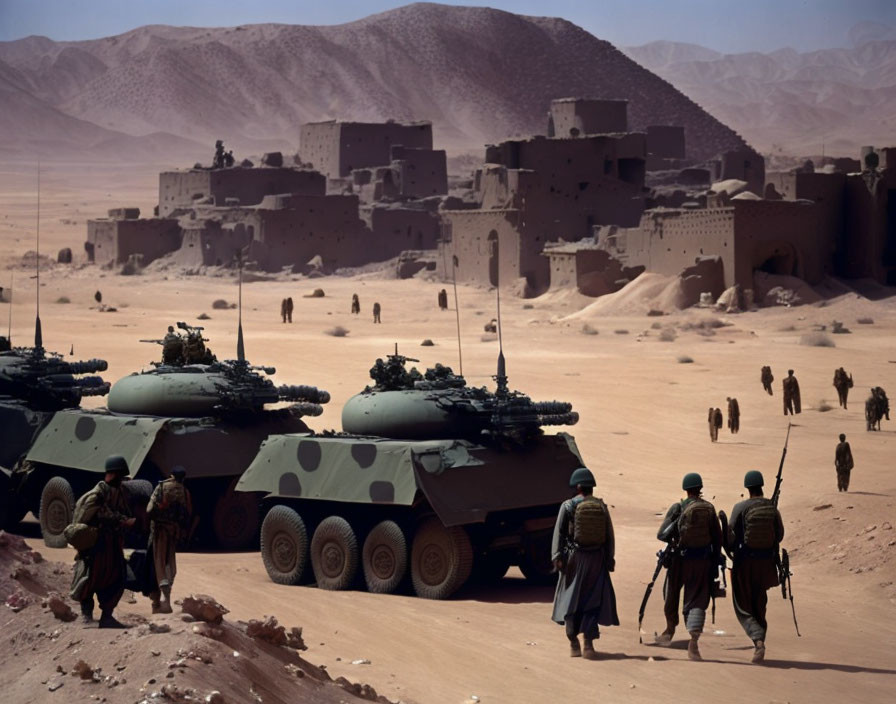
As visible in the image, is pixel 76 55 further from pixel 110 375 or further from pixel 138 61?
pixel 110 375

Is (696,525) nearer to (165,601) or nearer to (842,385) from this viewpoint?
(165,601)

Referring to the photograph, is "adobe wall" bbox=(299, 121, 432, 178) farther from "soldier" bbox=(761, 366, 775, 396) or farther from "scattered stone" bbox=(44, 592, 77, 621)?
"scattered stone" bbox=(44, 592, 77, 621)

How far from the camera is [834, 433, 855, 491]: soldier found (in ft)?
58.6

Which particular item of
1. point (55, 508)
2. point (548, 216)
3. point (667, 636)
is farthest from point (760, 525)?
point (548, 216)

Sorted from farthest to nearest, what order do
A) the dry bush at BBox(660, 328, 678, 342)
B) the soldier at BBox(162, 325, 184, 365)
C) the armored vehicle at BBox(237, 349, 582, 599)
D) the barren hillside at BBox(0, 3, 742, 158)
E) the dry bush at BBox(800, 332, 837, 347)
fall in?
the barren hillside at BBox(0, 3, 742, 158) → the dry bush at BBox(660, 328, 678, 342) → the dry bush at BBox(800, 332, 837, 347) → the soldier at BBox(162, 325, 184, 365) → the armored vehicle at BBox(237, 349, 582, 599)

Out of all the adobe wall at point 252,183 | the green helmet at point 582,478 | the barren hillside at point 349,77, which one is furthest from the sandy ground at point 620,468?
the barren hillside at point 349,77

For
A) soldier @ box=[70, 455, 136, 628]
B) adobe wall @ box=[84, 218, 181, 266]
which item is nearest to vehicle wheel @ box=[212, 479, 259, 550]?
soldier @ box=[70, 455, 136, 628]

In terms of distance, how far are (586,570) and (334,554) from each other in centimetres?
343

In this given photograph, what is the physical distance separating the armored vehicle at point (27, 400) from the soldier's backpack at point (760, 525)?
8.22m

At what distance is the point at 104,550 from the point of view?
10.1m

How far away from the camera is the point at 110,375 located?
3025 centimetres

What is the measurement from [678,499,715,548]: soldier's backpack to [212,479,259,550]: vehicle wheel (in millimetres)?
6114

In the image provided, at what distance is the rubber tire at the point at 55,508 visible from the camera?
628 inches

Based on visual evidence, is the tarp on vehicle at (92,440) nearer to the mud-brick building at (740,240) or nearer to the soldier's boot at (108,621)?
the soldier's boot at (108,621)
